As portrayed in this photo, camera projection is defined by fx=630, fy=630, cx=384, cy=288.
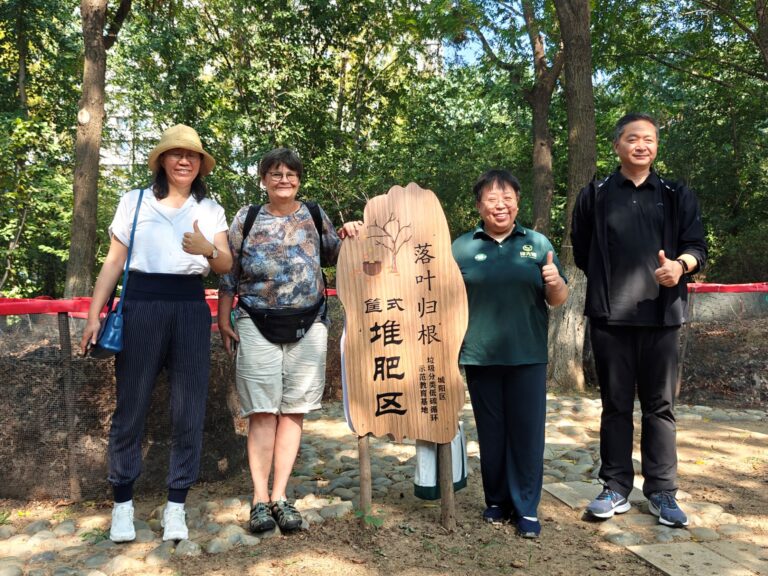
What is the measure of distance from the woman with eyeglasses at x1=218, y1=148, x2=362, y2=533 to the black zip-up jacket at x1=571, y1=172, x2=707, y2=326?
53.5 inches

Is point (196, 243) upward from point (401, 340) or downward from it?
upward

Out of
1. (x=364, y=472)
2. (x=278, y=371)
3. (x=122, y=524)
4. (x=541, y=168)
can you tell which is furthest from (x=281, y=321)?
(x=541, y=168)

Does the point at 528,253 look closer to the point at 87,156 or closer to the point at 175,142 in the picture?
the point at 175,142

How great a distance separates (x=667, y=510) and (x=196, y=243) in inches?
113

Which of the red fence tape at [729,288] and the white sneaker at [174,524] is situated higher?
the red fence tape at [729,288]

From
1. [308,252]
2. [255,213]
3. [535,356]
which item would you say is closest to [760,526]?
[535,356]

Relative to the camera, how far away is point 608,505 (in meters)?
3.54

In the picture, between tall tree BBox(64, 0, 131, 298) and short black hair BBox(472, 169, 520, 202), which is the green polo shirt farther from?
tall tree BBox(64, 0, 131, 298)

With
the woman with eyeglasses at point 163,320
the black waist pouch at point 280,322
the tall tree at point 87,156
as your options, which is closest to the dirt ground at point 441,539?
the woman with eyeglasses at point 163,320

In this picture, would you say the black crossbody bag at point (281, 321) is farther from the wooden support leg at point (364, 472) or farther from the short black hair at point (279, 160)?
the wooden support leg at point (364, 472)

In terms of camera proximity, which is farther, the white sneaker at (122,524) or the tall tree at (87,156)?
the tall tree at (87,156)

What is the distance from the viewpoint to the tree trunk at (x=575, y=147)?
7.44 m

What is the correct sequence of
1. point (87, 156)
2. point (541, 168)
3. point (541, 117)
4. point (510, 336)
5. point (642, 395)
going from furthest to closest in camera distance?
point (541, 117)
point (541, 168)
point (87, 156)
point (642, 395)
point (510, 336)

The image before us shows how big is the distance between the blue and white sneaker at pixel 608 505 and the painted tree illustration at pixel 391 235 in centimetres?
177
